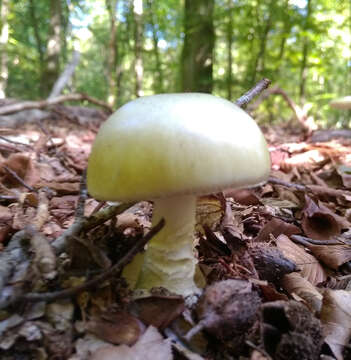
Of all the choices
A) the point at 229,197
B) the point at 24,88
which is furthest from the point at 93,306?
the point at 24,88

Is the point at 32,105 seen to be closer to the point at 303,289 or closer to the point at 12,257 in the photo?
the point at 12,257

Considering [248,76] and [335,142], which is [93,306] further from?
[248,76]

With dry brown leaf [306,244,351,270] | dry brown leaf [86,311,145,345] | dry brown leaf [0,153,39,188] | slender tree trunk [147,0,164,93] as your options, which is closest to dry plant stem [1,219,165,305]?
dry brown leaf [86,311,145,345]

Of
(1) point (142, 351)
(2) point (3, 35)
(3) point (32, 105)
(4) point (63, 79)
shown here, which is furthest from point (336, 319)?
(2) point (3, 35)

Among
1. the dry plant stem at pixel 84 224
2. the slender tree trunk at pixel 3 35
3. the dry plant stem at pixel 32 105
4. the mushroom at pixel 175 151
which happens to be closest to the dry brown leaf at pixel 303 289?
the mushroom at pixel 175 151

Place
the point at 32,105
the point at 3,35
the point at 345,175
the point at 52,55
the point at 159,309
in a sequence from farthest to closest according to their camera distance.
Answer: the point at 3,35
the point at 52,55
the point at 32,105
the point at 345,175
the point at 159,309

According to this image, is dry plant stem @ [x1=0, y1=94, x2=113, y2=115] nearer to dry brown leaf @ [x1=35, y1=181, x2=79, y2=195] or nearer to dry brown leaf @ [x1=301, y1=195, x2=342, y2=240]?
dry brown leaf @ [x1=35, y1=181, x2=79, y2=195]
